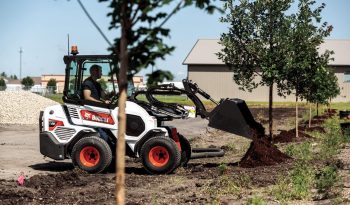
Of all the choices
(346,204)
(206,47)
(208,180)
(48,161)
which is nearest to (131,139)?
(208,180)

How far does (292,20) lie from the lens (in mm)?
17188

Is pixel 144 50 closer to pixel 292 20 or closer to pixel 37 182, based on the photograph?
pixel 37 182

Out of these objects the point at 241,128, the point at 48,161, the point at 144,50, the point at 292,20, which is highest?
the point at 292,20

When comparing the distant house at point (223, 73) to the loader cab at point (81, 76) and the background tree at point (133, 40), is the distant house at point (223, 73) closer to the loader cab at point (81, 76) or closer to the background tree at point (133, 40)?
the loader cab at point (81, 76)

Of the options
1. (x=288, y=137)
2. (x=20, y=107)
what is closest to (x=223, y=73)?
(x=20, y=107)

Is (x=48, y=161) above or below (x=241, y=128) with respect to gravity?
below

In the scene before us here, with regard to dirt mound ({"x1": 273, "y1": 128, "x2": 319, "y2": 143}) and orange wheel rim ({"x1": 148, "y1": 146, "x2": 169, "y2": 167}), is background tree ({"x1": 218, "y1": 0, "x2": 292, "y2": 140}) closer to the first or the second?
dirt mound ({"x1": 273, "y1": 128, "x2": 319, "y2": 143})

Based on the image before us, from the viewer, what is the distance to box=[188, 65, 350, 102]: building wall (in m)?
63.1

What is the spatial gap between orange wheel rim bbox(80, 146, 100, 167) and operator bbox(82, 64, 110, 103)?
3.15 ft

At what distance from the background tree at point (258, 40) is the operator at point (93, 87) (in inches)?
258

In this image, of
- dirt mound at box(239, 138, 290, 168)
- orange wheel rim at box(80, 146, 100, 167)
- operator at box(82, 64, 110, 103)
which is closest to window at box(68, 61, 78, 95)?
operator at box(82, 64, 110, 103)

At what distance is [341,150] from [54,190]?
8.02m

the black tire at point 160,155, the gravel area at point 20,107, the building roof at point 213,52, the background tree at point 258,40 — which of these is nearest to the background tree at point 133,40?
the black tire at point 160,155

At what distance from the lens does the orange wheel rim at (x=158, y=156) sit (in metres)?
11.1
